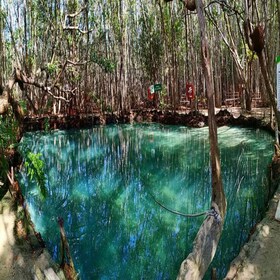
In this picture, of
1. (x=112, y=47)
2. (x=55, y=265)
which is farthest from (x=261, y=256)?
(x=112, y=47)

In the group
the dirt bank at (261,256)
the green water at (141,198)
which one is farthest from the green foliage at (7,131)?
the dirt bank at (261,256)

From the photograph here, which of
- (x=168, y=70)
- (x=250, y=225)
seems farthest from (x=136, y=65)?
(x=250, y=225)

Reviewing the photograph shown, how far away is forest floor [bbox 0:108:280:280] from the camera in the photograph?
2694 millimetres

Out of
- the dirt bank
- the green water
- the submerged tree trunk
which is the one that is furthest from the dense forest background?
the submerged tree trunk

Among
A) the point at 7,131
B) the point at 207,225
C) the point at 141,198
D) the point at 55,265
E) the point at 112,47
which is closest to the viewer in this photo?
the point at 207,225

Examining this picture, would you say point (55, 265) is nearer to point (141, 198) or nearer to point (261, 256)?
point (261, 256)

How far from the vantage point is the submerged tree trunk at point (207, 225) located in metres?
1.86

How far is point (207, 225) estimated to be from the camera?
Result: 1.98 metres

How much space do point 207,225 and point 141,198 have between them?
125 inches

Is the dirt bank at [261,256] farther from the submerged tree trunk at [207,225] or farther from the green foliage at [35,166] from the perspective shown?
the green foliage at [35,166]

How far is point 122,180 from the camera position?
610 cm

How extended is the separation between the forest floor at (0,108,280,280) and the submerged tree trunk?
0.86 metres

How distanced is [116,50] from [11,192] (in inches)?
466

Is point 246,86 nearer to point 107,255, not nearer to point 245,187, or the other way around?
point 245,187
